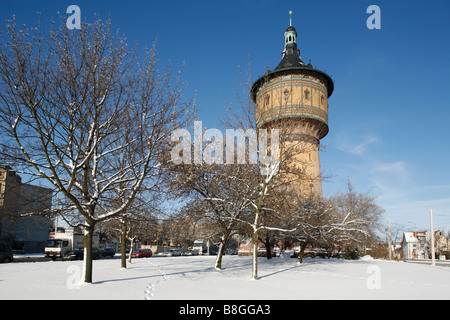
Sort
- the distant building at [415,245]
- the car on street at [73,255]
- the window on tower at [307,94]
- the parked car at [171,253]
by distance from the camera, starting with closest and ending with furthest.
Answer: the car on street at [73,255] < the window on tower at [307,94] < the parked car at [171,253] < the distant building at [415,245]

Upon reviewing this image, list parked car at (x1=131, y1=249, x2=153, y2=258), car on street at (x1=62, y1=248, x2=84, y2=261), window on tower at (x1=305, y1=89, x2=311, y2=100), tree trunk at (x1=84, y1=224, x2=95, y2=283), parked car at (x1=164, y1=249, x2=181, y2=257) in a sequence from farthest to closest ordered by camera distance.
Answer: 1. parked car at (x1=164, y1=249, x2=181, y2=257)
2. parked car at (x1=131, y1=249, x2=153, y2=258)
3. window on tower at (x1=305, y1=89, x2=311, y2=100)
4. car on street at (x1=62, y1=248, x2=84, y2=261)
5. tree trunk at (x1=84, y1=224, x2=95, y2=283)

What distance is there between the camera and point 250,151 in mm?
15375

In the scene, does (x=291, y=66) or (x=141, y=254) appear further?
(x=141, y=254)

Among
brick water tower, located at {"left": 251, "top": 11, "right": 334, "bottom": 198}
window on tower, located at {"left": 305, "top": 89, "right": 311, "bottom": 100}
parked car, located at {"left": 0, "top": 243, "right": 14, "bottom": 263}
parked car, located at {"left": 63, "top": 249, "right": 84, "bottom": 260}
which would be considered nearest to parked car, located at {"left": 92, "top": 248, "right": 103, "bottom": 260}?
parked car, located at {"left": 63, "top": 249, "right": 84, "bottom": 260}

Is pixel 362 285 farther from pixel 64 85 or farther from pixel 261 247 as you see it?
pixel 261 247

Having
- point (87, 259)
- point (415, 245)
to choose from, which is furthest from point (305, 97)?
point (415, 245)

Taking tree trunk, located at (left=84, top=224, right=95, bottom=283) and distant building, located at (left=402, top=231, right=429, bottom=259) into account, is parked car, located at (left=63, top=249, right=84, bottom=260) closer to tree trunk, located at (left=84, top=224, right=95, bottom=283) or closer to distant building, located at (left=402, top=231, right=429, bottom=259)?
tree trunk, located at (left=84, top=224, right=95, bottom=283)

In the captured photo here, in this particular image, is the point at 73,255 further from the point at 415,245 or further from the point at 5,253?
the point at 415,245

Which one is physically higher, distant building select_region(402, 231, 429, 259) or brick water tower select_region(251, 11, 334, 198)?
brick water tower select_region(251, 11, 334, 198)

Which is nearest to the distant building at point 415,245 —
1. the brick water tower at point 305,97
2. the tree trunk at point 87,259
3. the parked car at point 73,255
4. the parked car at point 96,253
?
the brick water tower at point 305,97

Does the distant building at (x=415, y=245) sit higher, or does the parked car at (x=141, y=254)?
the parked car at (x=141, y=254)

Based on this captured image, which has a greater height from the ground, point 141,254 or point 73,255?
point 73,255

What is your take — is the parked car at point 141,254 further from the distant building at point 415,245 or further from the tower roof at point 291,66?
the distant building at point 415,245
